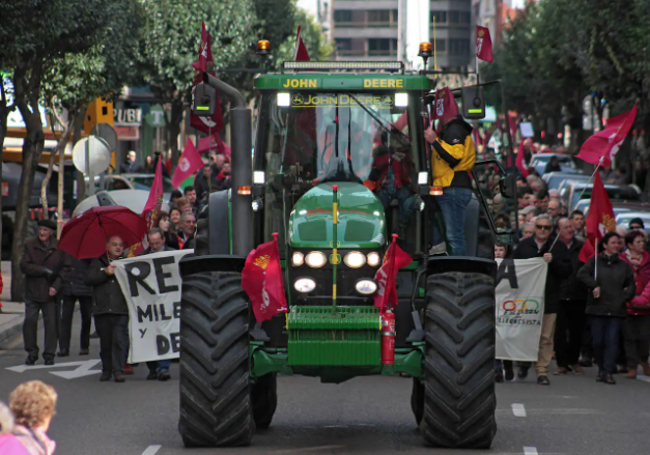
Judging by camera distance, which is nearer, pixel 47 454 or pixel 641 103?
pixel 47 454

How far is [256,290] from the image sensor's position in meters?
9.44

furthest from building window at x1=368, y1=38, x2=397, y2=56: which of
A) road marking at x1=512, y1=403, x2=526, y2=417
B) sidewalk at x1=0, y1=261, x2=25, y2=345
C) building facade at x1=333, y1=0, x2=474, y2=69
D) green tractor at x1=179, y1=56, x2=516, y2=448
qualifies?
green tractor at x1=179, y1=56, x2=516, y2=448

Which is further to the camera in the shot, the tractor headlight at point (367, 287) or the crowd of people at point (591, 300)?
the crowd of people at point (591, 300)

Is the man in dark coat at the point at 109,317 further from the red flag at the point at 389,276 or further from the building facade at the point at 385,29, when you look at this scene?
the building facade at the point at 385,29

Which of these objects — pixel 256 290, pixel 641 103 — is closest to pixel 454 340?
pixel 256 290

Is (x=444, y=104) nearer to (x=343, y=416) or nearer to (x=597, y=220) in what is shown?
(x=343, y=416)

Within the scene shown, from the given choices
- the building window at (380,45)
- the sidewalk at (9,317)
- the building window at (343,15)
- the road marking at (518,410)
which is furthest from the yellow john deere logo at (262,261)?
the building window at (343,15)

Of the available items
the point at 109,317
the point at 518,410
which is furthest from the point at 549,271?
the point at 109,317

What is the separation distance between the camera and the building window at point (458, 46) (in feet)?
567

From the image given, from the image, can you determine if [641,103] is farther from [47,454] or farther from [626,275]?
[47,454]

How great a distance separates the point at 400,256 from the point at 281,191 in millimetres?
1401

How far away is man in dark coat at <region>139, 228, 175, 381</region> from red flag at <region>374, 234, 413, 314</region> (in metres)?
5.52

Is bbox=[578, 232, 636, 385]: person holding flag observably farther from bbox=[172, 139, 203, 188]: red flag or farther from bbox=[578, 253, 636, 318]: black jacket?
bbox=[172, 139, 203, 188]: red flag

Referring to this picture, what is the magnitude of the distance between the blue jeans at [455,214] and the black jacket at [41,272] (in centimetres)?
600
